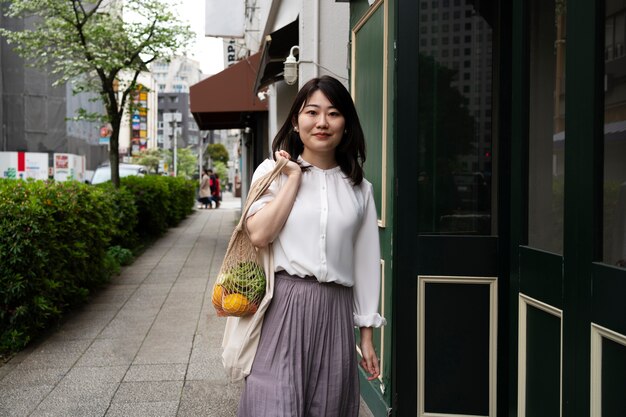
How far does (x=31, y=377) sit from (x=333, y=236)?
4211 millimetres

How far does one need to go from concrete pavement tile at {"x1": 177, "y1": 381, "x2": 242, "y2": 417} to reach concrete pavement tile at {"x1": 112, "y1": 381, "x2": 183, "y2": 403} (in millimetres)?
84

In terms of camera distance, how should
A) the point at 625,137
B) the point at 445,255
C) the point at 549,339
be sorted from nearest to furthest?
the point at 625,137, the point at 549,339, the point at 445,255

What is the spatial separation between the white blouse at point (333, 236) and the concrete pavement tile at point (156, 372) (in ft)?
11.4

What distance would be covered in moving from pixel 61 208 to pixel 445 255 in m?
4.70

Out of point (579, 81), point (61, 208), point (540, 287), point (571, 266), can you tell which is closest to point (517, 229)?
point (540, 287)

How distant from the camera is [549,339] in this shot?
3.21 m

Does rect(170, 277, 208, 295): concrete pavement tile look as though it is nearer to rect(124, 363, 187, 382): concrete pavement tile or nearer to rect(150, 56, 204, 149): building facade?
rect(124, 363, 187, 382): concrete pavement tile

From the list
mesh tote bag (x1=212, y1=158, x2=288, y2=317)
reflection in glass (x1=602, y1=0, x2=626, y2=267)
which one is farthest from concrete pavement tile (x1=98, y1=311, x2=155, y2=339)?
reflection in glass (x1=602, y1=0, x2=626, y2=267)

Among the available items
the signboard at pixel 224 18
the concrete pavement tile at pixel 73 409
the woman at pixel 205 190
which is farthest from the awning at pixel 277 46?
the woman at pixel 205 190

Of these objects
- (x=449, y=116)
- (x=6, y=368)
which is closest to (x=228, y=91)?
(x=6, y=368)

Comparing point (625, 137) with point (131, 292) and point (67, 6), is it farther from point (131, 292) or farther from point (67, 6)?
point (67, 6)

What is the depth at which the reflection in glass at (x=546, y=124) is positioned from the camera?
10.7ft

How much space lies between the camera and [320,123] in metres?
2.47

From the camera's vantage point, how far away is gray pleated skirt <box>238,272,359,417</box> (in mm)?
2400
